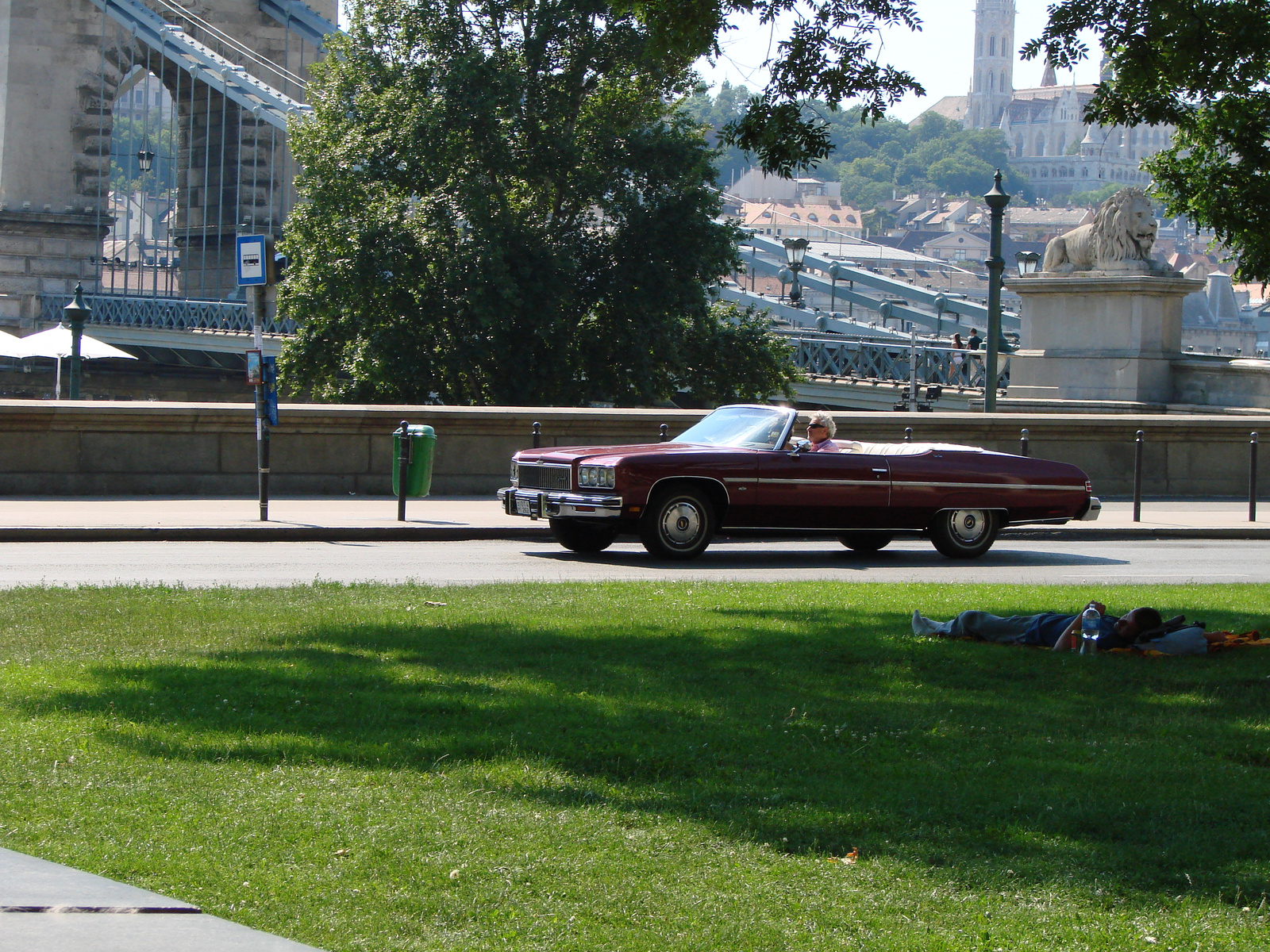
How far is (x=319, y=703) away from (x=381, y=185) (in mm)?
25554

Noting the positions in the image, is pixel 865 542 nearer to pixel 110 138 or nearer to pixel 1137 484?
pixel 1137 484

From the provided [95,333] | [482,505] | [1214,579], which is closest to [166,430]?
[482,505]

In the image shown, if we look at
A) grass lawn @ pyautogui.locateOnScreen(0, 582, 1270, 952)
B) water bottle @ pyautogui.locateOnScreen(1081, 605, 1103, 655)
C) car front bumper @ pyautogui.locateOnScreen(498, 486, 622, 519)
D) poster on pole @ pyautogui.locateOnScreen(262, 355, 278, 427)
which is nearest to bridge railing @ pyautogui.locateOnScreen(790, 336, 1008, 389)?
poster on pole @ pyautogui.locateOnScreen(262, 355, 278, 427)

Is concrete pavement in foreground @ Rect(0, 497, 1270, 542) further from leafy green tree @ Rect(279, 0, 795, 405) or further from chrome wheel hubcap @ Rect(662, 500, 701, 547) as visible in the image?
leafy green tree @ Rect(279, 0, 795, 405)

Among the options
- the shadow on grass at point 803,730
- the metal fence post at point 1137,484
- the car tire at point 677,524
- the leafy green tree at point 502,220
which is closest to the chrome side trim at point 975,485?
the car tire at point 677,524

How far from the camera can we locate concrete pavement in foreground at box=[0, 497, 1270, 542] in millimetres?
13547

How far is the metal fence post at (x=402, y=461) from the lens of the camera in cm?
1484

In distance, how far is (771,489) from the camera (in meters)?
12.5

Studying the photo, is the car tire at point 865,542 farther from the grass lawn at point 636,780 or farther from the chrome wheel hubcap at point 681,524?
the grass lawn at point 636,780

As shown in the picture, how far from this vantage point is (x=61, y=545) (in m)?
12.8

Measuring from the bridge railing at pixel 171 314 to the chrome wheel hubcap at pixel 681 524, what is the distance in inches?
1416

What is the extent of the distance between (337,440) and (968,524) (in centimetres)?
745

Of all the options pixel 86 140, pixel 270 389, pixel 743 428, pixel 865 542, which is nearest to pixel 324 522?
pixel 270 389

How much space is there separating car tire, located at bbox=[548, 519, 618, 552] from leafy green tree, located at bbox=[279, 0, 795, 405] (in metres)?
15.9
